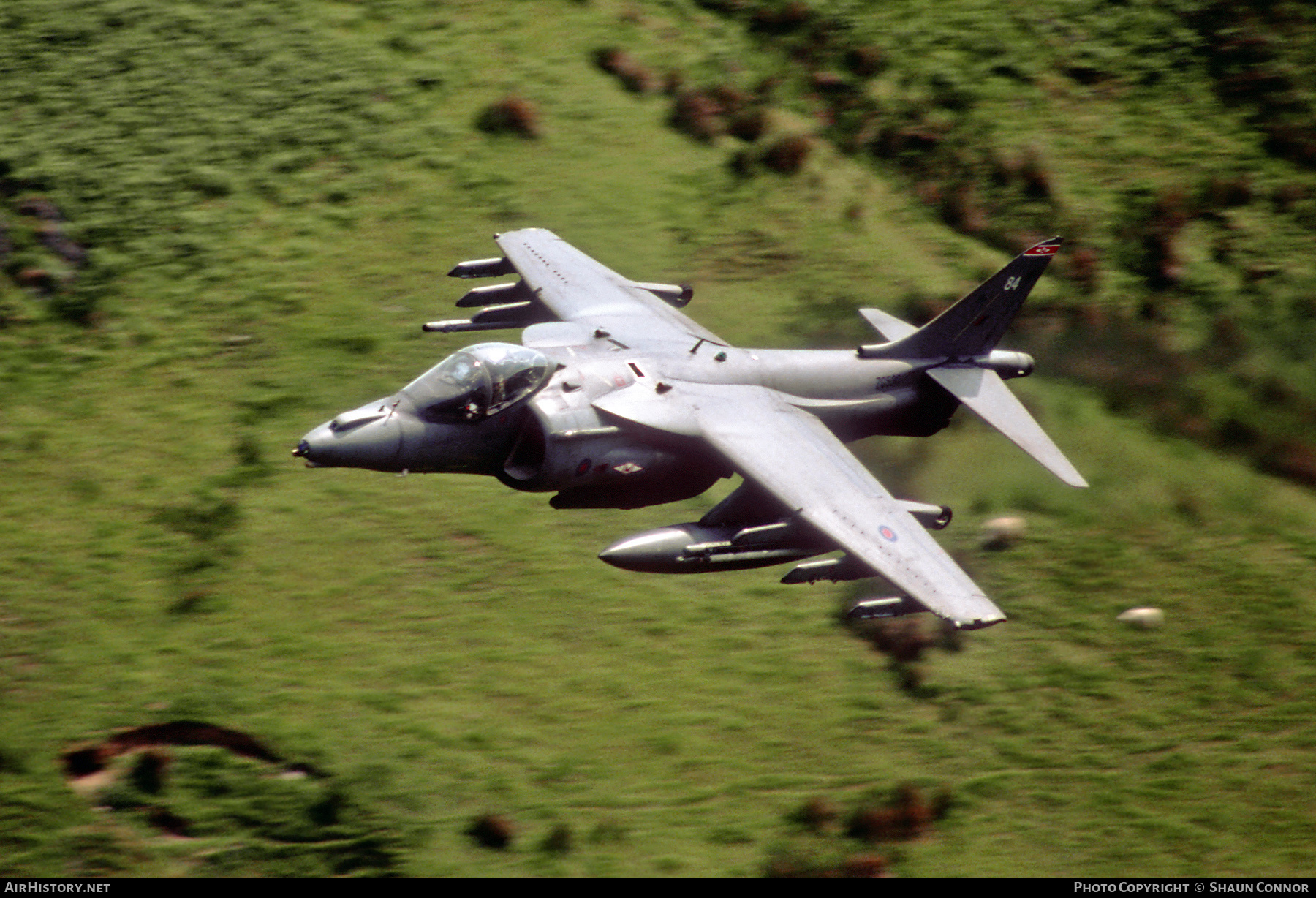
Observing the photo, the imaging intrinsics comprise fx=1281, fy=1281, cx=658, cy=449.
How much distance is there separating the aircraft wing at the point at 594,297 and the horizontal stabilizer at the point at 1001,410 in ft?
13.3

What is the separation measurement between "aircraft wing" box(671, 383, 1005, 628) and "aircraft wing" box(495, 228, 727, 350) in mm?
1862

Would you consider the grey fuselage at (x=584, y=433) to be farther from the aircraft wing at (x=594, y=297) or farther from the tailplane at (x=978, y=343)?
the tailplane at (x=978, y=343)

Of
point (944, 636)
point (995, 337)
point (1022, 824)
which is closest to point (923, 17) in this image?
point (995, 337)

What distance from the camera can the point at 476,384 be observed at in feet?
61.6

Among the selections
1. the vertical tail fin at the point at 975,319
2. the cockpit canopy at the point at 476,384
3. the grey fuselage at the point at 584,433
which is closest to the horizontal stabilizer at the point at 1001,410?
the vertical tail fin at the point at 975,319

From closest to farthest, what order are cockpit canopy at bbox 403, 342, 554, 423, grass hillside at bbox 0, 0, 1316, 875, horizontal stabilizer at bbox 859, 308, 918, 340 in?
grass hillside at bbox 0, 0, 1316, 875 → cockpit canopy at bbox 403, 342, 554, 423 → horizontal stabilizer at bbox 859, 308, 918, 340

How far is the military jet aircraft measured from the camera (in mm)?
17688

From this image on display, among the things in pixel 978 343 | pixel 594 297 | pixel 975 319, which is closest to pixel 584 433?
pixel 594 297

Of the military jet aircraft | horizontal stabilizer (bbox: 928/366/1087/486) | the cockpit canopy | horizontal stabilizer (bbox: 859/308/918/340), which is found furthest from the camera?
horizontal stabilizer (bbox: 859/308/918/340)

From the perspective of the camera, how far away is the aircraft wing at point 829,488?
1662 cm

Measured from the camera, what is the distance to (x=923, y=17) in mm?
36125

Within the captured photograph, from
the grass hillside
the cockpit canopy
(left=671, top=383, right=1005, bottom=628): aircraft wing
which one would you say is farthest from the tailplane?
the cockpit canopy

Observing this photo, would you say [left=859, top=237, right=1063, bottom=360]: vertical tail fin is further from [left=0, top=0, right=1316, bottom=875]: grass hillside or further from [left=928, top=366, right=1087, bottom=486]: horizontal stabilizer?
[left=0, top=0, right=1316, bottom=875]: grass hillside

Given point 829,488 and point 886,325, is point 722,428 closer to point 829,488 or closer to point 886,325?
point 829,488
